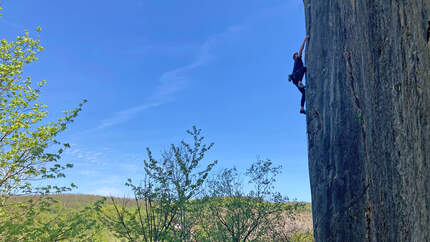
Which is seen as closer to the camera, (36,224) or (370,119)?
(370,119)

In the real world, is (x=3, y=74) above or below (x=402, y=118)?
above

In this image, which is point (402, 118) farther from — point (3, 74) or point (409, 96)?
point (3, 74)

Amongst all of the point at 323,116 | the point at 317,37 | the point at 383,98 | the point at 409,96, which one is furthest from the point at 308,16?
the point at 409,96

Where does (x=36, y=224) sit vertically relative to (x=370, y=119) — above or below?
below

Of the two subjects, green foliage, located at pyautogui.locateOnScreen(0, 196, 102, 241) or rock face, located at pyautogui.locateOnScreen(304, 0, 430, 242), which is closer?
rock face, located at pyautogui.locateOnScreen(304, 0, 430, 242)

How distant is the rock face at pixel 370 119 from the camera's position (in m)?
1.21

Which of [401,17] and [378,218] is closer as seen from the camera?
[401,17]

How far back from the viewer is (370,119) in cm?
169

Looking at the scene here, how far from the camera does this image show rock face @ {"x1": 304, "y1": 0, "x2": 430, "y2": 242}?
1206mm

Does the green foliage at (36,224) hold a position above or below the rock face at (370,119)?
below

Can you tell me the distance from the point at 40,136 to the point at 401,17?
9101 mm

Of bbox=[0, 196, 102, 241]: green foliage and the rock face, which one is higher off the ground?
the rock face

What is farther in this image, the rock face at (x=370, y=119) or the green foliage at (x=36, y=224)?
the green foliage at (x=36, y=224)

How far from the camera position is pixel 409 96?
1.25m
